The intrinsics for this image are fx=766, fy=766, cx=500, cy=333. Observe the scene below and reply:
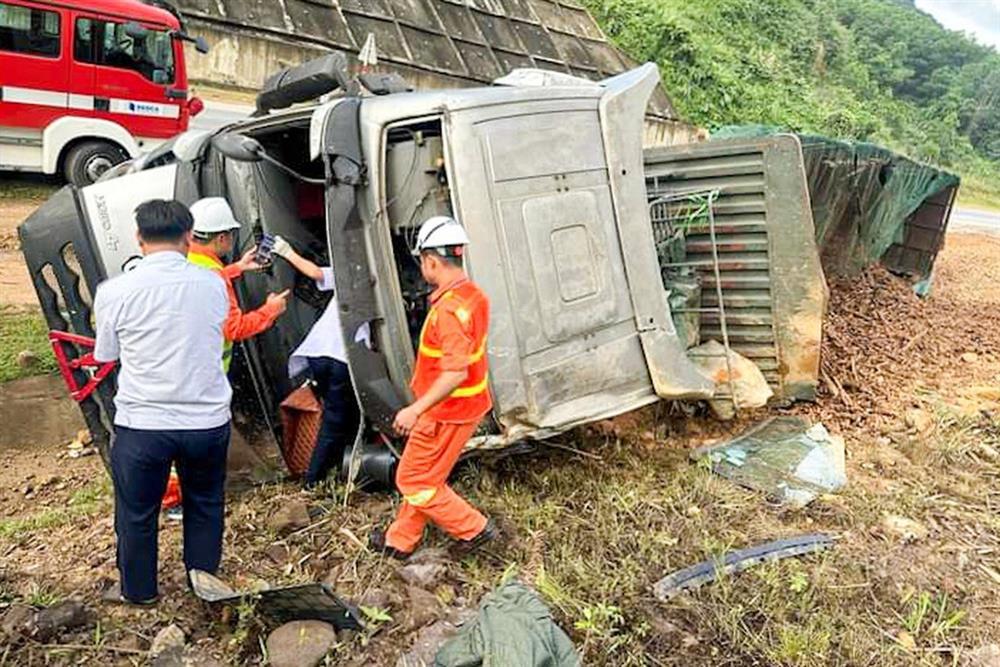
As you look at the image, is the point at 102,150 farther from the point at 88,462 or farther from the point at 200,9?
the point at 200,9

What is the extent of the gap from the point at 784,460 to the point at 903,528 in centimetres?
65

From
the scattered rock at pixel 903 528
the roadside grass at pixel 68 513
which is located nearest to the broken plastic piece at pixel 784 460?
the scattered rock at pixel 903 528

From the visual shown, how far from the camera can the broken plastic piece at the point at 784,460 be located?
3.59m

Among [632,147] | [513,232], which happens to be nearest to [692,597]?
[513,232]

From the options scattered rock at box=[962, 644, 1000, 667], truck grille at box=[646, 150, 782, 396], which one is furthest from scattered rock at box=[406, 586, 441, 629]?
truck grille at box=[646, 150, 782, 396]

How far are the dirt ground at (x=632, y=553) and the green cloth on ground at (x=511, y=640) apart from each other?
153 mm

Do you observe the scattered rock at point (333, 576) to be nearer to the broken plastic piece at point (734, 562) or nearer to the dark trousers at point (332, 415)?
the dark trousers at point (332, 415)

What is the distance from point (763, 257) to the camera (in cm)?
439

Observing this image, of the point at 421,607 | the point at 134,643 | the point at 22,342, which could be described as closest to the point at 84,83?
the point at 22,342

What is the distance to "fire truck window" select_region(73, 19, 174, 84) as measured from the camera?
26.0ft

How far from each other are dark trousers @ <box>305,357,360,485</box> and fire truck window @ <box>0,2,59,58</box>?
6.38 m

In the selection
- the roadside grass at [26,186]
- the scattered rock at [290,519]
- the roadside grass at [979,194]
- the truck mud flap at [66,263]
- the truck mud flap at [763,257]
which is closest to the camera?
the scattered rock at [290,519]

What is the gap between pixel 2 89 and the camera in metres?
7.47

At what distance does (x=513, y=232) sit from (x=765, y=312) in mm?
2118
